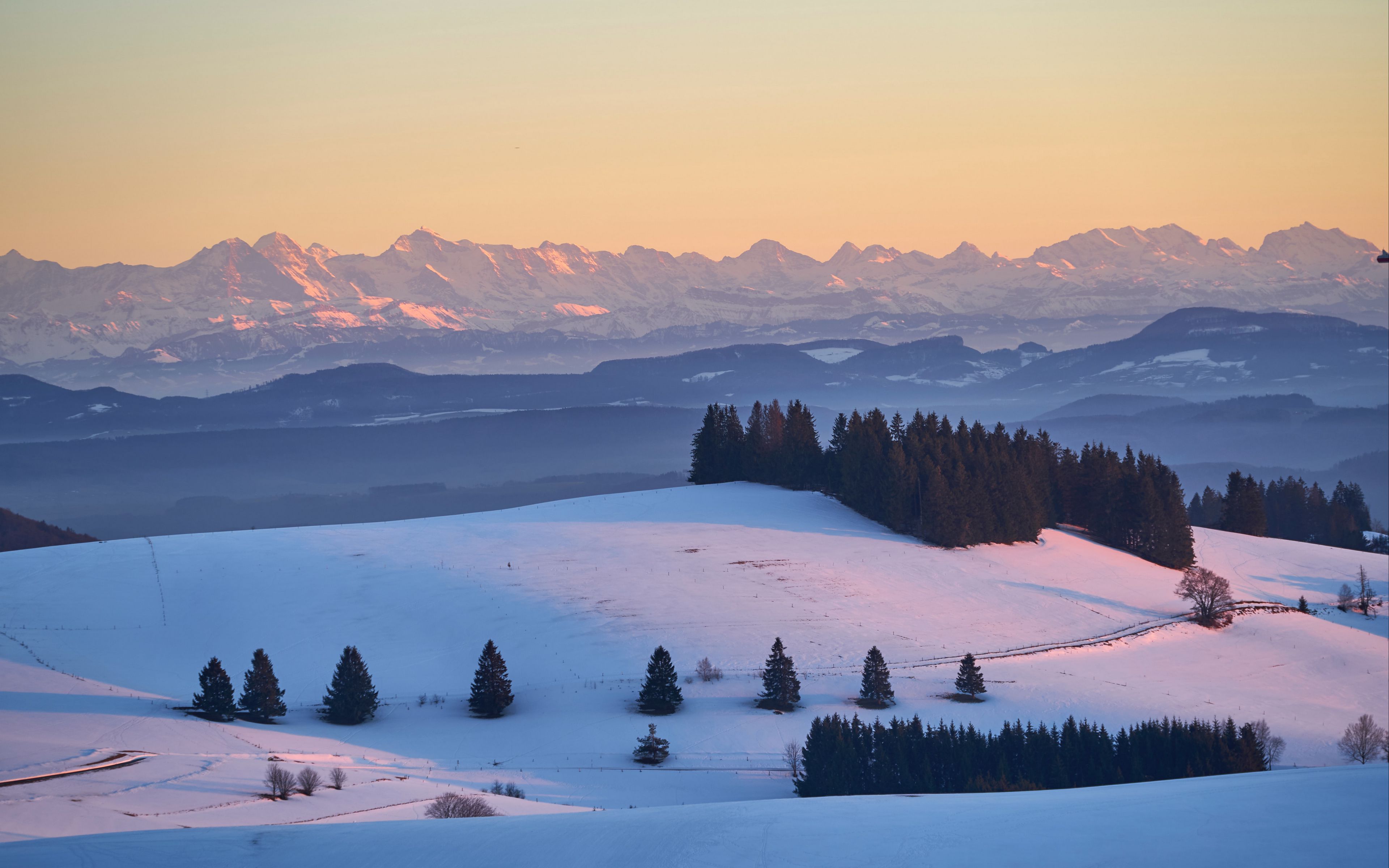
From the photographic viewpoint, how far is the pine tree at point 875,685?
5972cm

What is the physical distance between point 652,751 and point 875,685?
14.3 metres

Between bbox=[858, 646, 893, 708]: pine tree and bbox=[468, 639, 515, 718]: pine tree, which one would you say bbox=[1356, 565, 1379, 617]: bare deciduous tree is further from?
bbox=[468, 639, 515, 718]: pine tree

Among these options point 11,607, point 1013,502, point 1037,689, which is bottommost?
point 1037,689

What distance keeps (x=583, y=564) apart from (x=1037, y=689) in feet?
118

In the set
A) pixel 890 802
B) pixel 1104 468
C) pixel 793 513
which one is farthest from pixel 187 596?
pixel 1104 468

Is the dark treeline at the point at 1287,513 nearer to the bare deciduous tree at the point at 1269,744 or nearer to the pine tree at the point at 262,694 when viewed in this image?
the bare deciduous tree at the point at 1269,744

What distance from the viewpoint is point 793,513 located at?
10681 cm

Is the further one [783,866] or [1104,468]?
[1104,468]

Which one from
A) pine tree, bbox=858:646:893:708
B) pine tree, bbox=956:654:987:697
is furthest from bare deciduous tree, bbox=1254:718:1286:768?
pine tree, bbox=858:646:893:708

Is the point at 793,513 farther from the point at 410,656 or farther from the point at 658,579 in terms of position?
the point at 410,656

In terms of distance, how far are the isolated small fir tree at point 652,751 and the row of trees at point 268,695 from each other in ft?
49.6

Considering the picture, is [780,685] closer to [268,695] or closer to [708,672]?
[708,672]

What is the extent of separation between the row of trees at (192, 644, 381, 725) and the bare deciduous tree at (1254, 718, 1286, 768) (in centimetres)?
4301

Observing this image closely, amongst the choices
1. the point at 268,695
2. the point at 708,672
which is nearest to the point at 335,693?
the point at 268,695
